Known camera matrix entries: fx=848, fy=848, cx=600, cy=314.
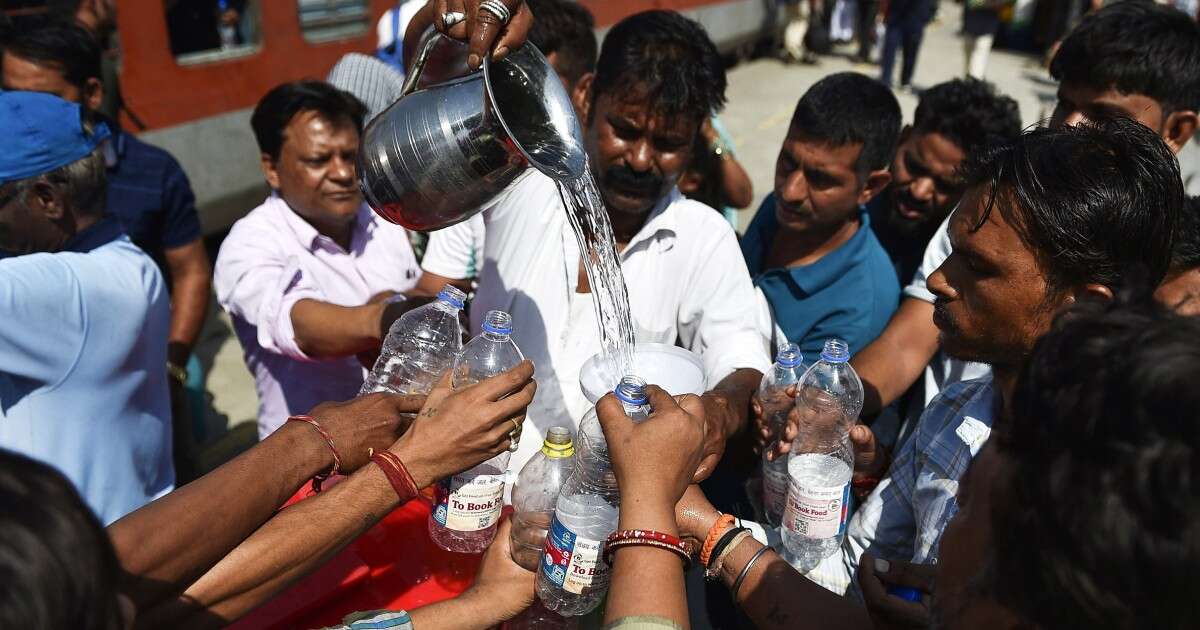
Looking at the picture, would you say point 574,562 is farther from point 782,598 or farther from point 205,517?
point 205,517

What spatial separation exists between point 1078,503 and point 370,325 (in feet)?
6.18

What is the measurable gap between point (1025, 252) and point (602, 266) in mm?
1012

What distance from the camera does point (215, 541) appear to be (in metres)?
1.54

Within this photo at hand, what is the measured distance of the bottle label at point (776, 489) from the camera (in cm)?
232

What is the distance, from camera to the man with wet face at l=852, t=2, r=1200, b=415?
106 inches

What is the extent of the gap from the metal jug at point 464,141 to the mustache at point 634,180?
1.93 feet

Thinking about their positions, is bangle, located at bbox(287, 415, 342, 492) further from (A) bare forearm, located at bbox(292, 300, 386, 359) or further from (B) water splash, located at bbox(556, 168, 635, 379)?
(B) water splash, located at bbox(556, 168, 635, 379)

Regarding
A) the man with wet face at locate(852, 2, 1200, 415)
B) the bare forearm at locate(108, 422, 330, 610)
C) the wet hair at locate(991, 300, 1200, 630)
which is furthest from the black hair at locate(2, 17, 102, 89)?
the wet hair at locate(991, 300, 1200, 630)

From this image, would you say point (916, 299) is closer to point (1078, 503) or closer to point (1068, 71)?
point (1068, 71)

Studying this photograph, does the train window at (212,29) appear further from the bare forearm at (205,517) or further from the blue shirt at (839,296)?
the bare forearm at (205,517)

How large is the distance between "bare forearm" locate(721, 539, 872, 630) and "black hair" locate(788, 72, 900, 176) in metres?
1.75

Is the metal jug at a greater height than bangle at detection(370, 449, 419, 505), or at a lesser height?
greater

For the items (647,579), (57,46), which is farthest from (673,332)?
(57,46)

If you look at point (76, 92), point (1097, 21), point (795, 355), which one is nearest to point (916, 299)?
point (795, 355)
